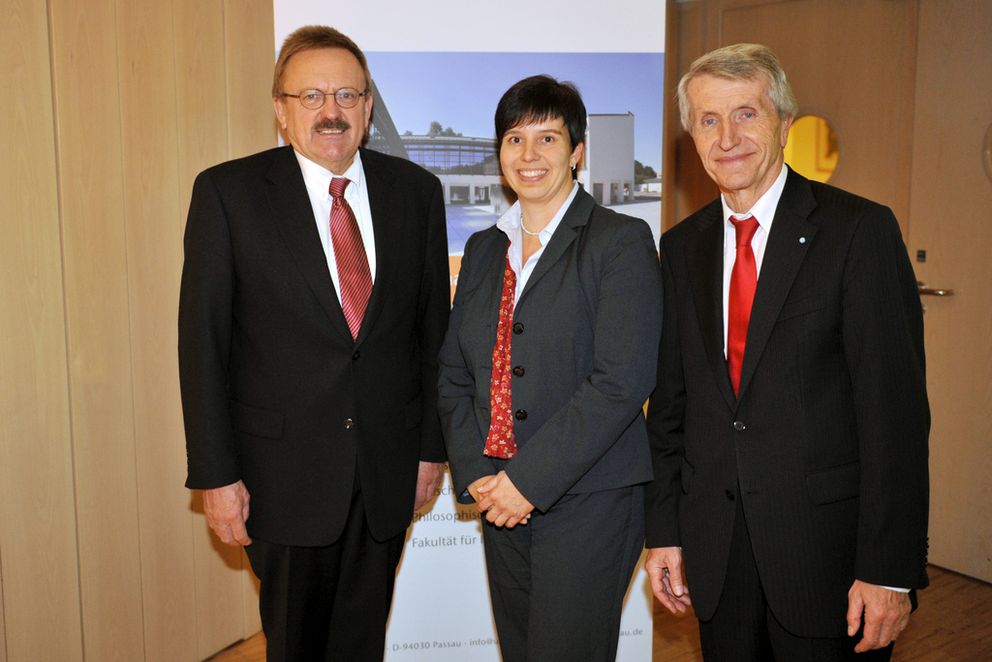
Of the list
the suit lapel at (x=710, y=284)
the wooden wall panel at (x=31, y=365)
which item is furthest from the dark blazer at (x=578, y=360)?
the wooden wall panel at (x=31, y=365)

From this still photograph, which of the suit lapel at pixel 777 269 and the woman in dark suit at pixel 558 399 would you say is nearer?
the suit lapel at pixel 777 269

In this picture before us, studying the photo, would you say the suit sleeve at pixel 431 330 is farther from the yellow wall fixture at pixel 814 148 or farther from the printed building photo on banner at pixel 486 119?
the yellow wall fixture at pixel 814 148

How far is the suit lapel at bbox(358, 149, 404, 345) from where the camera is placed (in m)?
2.18

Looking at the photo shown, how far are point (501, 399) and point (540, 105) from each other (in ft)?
2.29

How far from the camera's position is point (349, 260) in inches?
86.4

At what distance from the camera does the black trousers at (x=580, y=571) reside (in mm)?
1963

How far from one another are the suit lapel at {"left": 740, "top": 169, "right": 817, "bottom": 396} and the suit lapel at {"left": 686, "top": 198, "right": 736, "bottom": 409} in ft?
0.20

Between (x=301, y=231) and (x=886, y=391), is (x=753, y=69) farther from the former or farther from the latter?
(x=301, y=231)

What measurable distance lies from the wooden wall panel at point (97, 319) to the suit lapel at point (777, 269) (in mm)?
2009

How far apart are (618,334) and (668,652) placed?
1.96 metres

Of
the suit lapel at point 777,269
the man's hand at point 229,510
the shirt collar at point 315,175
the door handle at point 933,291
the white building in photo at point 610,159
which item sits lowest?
the man's hand at point 229,510

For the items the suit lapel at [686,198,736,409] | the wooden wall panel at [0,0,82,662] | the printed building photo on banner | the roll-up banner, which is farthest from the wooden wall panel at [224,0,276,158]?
the suit lapel at [686,198,736,409]

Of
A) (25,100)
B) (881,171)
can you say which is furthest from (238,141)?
(881,171)

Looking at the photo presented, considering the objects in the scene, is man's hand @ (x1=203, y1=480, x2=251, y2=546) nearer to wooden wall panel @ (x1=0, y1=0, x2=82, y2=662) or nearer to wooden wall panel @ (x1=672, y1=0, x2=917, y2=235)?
wooden wall panel @ (x1=0, y1=0, x2=82, y2=662)
